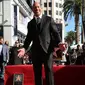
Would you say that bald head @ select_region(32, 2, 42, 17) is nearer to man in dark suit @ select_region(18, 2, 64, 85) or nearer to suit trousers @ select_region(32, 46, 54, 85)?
man in dark suit @ select_region(18, 2, 64, 85)

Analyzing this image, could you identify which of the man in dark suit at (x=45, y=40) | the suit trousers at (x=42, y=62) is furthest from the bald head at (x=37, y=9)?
the suit trousers at (x=42, y=62)

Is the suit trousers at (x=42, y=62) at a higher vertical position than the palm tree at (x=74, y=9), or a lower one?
lower

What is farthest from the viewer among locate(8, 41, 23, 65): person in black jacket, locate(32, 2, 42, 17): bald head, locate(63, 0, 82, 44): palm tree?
locate(63, 0, 82, 44): palm tree

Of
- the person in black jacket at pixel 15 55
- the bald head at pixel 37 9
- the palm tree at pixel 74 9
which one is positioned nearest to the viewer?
the bald head at pixel 37 9

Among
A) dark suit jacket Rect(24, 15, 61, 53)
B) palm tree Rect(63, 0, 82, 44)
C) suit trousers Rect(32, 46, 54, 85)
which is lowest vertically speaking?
suit trousers Rect(32, 46, 54, 85)

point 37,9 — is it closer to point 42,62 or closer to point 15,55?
point 42,62

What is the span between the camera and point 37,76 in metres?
6.14

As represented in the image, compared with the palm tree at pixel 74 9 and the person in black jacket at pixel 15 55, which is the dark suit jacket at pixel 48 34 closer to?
→ the person in black jacket at pixel 15 55

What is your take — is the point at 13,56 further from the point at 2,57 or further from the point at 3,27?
the point at 3,27

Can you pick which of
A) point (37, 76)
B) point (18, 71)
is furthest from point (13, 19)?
point (37, 76)

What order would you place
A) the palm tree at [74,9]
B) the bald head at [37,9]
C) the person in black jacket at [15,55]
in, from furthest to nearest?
the palm tree at [74,9] → the person in black jacket at [15,55] → the bald head at [37,9]

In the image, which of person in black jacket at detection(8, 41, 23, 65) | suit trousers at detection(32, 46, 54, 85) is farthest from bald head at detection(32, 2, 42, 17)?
person in black jacket at detection(8, 41, 23, 65)

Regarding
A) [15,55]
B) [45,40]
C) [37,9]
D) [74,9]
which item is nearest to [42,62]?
[45,40]

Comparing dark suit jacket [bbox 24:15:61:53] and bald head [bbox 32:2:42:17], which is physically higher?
bald head [bbox 32:2:42:17]
